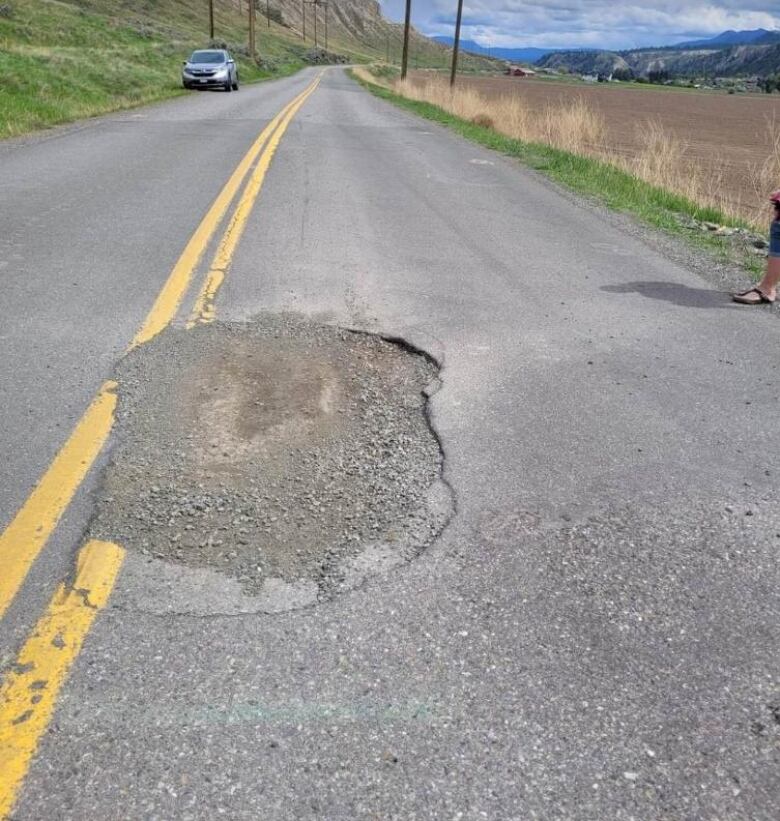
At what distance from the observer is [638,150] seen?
17.6m

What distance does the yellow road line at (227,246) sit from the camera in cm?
456

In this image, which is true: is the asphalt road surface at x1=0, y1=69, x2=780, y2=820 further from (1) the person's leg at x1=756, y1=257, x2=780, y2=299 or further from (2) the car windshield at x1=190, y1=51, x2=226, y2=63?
(2) the car windshield at x1=190, y1=51, x2=226, y2=63

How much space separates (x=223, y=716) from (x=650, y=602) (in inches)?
52.7

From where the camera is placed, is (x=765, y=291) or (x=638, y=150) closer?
(x=765, y=291)

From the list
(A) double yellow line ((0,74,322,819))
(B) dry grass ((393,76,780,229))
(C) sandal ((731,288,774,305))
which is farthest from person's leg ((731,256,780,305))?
(A) double yellow line ((0,74,322,819))

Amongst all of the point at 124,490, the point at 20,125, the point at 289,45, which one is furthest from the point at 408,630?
the point at 289,45

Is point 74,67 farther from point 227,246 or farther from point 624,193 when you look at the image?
Result: point 227,246

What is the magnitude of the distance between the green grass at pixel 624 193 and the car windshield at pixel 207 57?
1538 cm

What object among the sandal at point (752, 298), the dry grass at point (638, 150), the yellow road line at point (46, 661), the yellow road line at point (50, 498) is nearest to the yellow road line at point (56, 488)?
the yellow road line at point (50, 498)

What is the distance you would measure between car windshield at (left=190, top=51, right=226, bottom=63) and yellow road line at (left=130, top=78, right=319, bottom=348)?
2044 centimetres

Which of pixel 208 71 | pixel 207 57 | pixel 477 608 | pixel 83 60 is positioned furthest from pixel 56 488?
pixel 207 57

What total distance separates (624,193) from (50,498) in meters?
9.71

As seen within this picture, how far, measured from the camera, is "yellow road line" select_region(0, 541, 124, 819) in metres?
1.65

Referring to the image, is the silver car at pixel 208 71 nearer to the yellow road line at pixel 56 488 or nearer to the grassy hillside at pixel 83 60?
the grassy hillside at pixel 83 60
